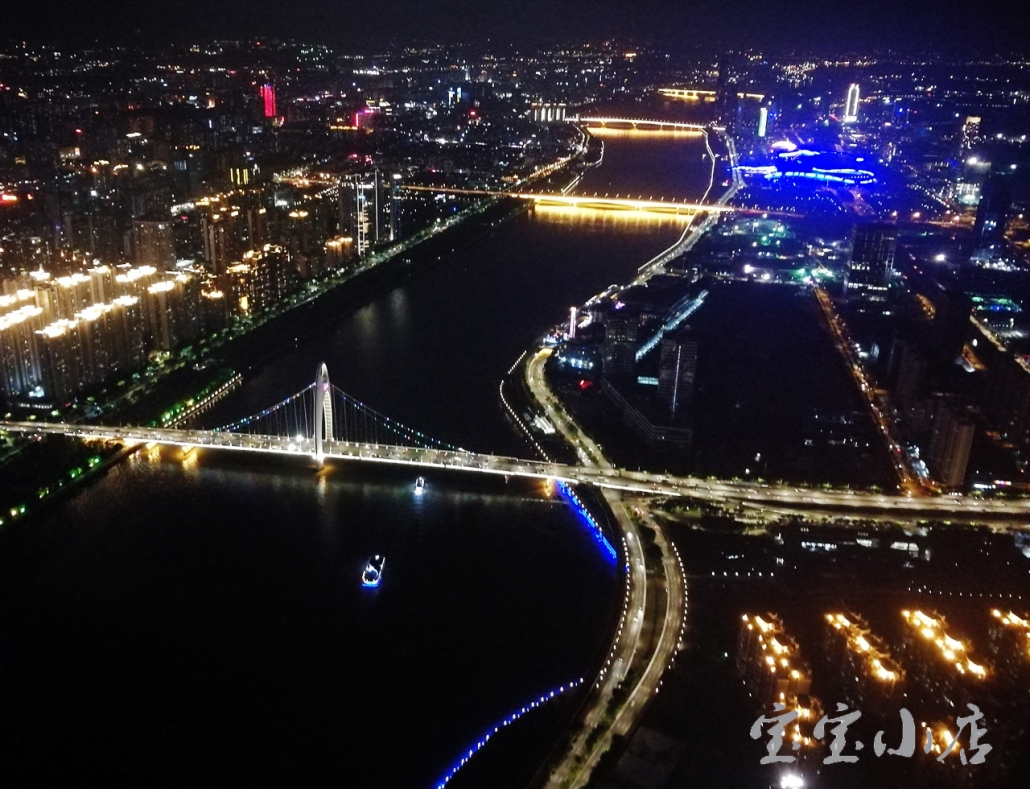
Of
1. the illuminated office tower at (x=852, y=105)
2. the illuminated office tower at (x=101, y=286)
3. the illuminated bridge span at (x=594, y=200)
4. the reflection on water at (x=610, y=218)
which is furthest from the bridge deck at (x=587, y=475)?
the illuminated office tower at (x=852, y=105)

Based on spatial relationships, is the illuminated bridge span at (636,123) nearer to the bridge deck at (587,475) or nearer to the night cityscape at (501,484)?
the night cityscape at (501,484)

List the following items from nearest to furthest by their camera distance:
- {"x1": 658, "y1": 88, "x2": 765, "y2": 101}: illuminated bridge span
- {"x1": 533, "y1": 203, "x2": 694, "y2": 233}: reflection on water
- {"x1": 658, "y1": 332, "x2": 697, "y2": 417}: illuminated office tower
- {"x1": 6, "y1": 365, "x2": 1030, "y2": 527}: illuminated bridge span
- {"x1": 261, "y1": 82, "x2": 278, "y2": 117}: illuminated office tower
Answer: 1. {"x1": 6, "y1": 365, "x2": 1030, "y2": 527}: illuminated bridge span
2. {"x1": 658, "y1": 332, "x2": 697, "y2": 417}: illuminated office tower
3. {"x1": 533, "y1": 203, "x2": 694, "y2": 233}: reflection on water
4. {"x1": 261, "y1": 82, "x2": 278, "y2": 117}: illuminated office tower
5. {"x1": 658, "y1": 88, "x2": 765, "y2": 101}: illuminated bridge span

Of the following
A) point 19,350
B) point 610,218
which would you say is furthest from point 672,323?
point 610,218

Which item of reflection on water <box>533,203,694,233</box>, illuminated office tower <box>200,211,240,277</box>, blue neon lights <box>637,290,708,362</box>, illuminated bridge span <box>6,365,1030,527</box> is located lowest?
illuminated bridge span <box>6,365,1030,527</box>

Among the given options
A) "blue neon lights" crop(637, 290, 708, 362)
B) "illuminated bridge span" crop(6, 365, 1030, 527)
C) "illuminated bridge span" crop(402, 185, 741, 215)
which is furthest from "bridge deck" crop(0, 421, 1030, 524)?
"illuminated bridge span" crop(402, 185, 741, 215)

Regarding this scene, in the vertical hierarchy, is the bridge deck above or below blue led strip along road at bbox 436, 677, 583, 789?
above

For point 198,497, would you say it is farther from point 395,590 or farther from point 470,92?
point 470,92

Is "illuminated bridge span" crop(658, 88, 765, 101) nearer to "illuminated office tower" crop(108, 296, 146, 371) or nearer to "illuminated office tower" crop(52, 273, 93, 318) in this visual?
"illuminated office tower" crop(108, 296, 146, 371)
